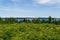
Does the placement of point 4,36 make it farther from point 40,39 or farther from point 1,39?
point 40,39

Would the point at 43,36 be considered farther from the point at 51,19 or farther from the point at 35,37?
the point at 51,19

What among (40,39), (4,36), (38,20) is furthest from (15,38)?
(38,20)

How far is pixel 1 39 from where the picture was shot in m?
12.5

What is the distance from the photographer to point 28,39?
12625mm

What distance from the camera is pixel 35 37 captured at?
12.7 m

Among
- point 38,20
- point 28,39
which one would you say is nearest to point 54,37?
point 28,39

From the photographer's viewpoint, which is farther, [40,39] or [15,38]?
[15,38]

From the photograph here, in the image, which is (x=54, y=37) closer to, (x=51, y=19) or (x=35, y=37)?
(x=35, y=37)

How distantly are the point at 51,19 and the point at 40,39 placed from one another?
51.8 feet

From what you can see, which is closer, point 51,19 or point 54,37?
point 54,37

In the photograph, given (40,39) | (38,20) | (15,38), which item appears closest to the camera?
(40,39)

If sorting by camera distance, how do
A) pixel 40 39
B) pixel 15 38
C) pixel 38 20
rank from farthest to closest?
pixel 38 20 → pixel 15 38 → pixel 40 39

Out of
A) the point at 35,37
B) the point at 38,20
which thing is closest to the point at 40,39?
the point at 35,37

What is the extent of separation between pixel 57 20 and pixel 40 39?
15.4 meters
